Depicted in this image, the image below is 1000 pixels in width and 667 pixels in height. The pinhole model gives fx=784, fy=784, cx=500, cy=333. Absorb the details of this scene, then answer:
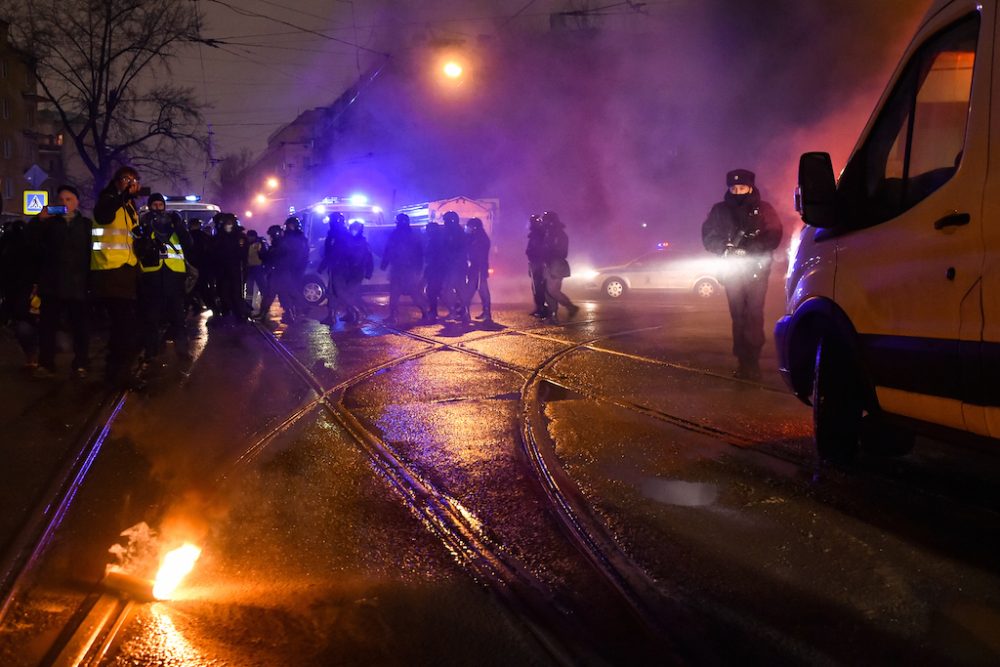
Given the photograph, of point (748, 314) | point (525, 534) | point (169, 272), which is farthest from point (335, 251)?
point (525, 534)

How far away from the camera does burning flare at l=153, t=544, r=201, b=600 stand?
278 centimetres

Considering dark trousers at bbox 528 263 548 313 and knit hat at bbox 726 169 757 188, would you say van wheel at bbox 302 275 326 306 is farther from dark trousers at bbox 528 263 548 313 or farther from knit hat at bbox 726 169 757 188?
knit hat at bbox 726 169 757 188

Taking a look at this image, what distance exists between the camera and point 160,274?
7125 millimetres

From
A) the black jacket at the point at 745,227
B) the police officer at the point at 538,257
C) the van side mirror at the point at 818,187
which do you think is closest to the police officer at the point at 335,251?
the police officer at the point at 538,257

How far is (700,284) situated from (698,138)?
5190 millimetres

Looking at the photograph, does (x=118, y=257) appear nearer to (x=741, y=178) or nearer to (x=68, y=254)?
(x=68, y=254)

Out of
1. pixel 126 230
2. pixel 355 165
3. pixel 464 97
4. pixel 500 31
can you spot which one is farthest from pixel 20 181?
pixel 126 230

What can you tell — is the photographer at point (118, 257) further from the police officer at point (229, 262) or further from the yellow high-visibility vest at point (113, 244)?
the police officer at point (229, 262)

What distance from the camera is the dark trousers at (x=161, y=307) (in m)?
7.06

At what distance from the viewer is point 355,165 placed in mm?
42625

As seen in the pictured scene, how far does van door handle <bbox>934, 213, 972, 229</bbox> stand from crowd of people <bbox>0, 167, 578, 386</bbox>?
217 inches

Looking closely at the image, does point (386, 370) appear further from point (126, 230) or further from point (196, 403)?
point (126, 230)

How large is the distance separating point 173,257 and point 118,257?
1429 millimetres

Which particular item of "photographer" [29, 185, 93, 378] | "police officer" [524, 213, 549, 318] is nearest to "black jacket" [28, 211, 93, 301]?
"photographer" [29, 185, 93, 378]
